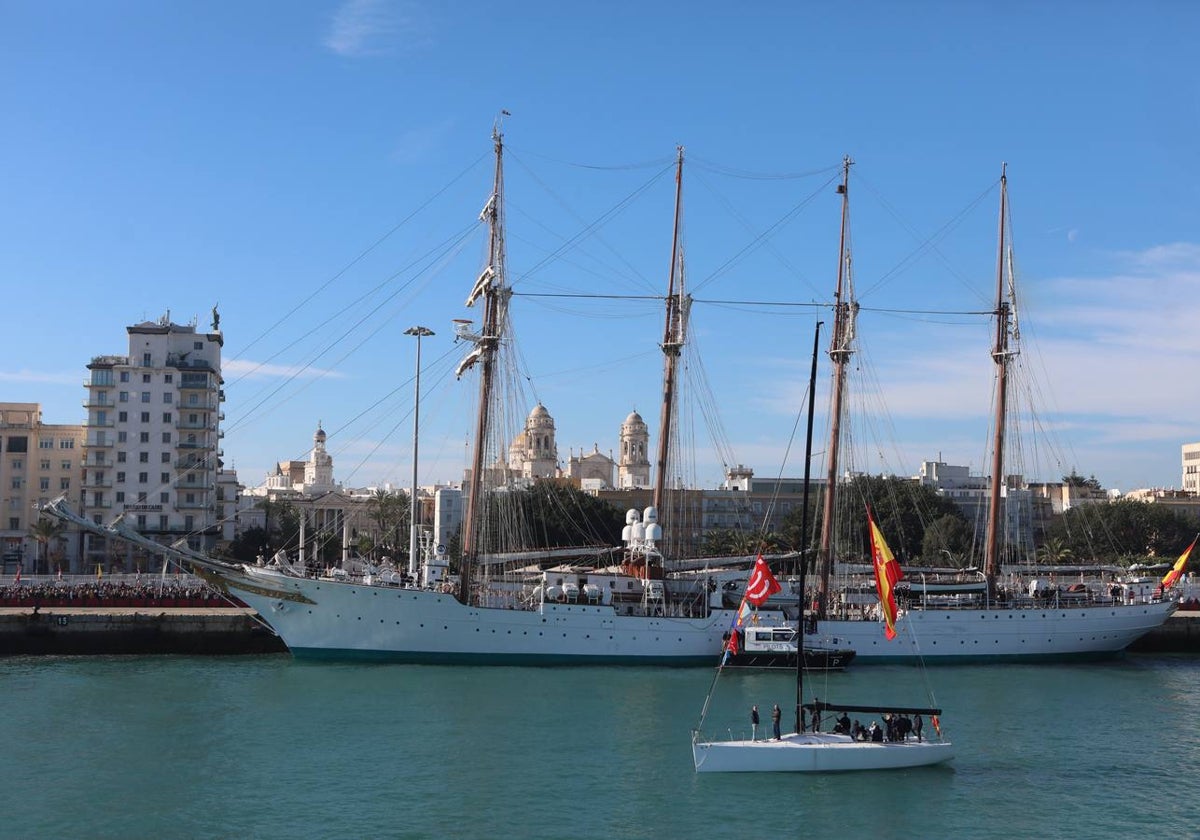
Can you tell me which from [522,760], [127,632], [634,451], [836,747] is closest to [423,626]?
[127,632]

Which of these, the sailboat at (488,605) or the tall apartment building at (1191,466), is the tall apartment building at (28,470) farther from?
the tall apartment building at (1191,466)

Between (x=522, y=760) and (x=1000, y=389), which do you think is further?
(x=1000, y=389)

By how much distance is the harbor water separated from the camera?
98.9 feet

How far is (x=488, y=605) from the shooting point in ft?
194

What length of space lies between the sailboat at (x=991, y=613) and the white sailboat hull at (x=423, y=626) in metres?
11.3

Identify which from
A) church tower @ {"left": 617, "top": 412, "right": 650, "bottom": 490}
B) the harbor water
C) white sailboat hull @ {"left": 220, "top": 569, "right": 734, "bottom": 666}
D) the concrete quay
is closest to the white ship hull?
white sailboat hull @ {"left": 220, "top": 569, "right": 734, "bottom": 666}

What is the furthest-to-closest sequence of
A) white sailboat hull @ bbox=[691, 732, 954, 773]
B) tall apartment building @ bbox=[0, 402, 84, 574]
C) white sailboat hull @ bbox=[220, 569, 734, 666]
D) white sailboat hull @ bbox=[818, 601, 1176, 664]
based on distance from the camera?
tall apartment building @ bbox=[0, 402, 84, 574]
white sailboat hull @ bbox=[818, 601, 1176, 664]
white sailboat hull @ bbox=[220, 569, 734, 666]
white sailboat hull @ bbox=[691, 732, 954, 773]

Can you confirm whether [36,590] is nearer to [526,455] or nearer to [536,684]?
[536,684]

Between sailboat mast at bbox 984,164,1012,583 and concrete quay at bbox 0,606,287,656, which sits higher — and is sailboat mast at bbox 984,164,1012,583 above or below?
above

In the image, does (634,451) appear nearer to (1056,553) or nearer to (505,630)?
(1056,553)

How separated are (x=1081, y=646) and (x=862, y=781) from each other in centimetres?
3540

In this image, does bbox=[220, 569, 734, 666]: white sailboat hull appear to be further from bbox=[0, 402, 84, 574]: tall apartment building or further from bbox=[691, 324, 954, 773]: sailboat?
bbox=[0, 402, 84, 574]: tall apartment building

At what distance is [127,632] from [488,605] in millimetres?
17424

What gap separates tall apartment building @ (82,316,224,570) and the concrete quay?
36.5 metres
